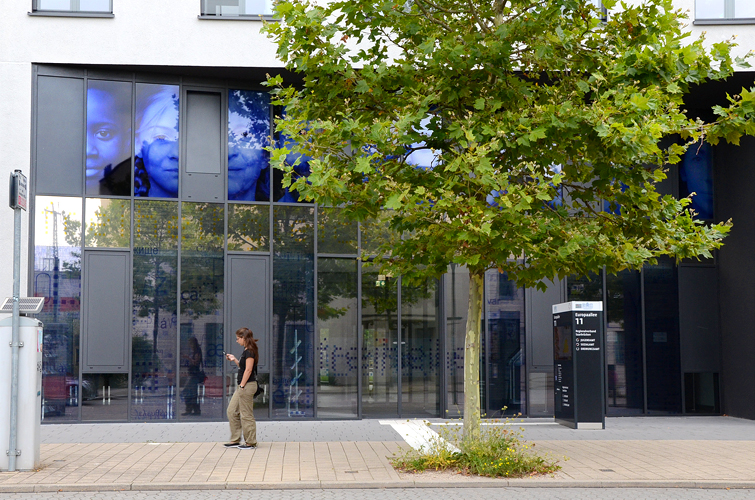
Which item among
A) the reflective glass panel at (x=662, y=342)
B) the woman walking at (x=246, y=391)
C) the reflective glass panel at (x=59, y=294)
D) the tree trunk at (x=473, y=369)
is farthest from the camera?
the reflective glass panel at (x=662, y=342)

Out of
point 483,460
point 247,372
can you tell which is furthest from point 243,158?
point 483,460

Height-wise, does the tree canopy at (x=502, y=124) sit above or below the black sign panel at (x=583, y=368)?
above

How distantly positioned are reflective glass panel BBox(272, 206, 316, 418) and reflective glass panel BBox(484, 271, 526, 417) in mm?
3627

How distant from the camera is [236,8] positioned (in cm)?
1588

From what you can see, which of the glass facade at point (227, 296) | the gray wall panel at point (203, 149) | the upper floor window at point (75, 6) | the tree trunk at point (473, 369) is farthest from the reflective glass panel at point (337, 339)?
the upper floor window at point (75, 6)

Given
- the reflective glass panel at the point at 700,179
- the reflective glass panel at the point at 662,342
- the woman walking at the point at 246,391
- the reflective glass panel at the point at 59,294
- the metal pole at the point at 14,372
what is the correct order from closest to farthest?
the metal pole at the point at 14,372 → the woman walking at the point at 246,391 → the reflective glass panel at the point at 59,294 → the reflective glass panel at the point at 662,342 → the reflective glass panel at the point at 700,179

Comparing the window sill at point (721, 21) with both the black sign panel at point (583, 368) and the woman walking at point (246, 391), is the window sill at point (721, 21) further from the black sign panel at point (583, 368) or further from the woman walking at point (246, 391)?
the woman walking at point (246, 391)

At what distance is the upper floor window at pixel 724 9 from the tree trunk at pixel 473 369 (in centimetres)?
915

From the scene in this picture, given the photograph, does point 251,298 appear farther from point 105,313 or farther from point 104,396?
point 104,396

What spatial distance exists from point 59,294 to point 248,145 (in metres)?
4.52

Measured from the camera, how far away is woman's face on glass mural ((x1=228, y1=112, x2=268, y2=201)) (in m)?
16.0

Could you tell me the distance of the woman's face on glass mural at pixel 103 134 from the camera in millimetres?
15297

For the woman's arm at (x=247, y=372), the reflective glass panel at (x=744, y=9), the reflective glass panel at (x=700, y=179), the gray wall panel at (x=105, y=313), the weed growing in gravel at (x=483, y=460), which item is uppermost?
the reflective glass panel at (x=744, y=9)

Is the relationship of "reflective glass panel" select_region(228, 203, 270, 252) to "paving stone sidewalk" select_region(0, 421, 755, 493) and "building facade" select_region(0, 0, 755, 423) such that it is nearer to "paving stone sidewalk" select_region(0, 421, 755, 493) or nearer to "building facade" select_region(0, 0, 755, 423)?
"building facade" select_region(0, 0, 755, 423)
